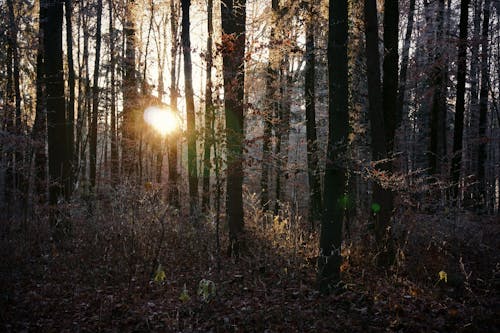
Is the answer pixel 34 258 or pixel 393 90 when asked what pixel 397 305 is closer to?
pixel 393 90

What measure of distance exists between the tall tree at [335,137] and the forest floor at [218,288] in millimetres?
564

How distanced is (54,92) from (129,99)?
4.74 m

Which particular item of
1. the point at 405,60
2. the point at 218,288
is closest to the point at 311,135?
the point at 405,60

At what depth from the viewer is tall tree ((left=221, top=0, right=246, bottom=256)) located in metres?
8.14

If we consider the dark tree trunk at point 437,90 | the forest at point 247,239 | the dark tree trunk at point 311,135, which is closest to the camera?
the forest at point 247,239

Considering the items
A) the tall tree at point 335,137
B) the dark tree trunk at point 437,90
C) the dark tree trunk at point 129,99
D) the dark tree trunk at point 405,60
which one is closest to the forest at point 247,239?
the tall tree at point 335,137

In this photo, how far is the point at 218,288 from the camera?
6.79 meters

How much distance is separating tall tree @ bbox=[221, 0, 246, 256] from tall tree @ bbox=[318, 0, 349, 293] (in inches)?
90.4

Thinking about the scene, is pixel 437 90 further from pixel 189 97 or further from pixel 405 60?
pixel 189 97

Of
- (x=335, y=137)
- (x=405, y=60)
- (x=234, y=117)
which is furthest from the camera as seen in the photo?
(x=405, y=60)

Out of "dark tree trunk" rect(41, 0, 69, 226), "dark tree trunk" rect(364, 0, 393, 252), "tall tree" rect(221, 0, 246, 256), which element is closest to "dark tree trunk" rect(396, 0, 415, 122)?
"dark tree trunk" rect(364, 0, 393, 252)

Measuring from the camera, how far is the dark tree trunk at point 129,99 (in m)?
15.0

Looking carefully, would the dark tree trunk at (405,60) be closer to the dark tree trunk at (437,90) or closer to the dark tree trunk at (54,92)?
the dark tree trunk at (437,90)

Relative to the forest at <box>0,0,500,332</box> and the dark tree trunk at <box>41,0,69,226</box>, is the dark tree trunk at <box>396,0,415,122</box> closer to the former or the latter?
the forest at <box>0,0,500,332</box>
